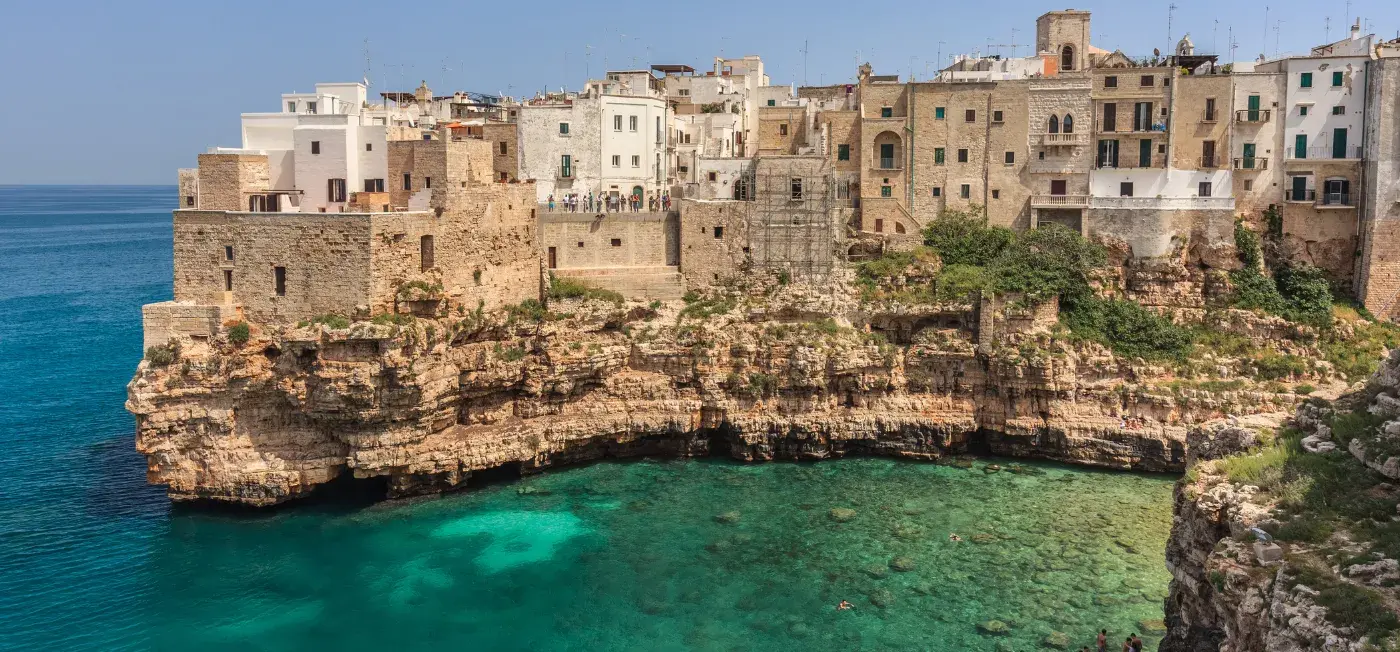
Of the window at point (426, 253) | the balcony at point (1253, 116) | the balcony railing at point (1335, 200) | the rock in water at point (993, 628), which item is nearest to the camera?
the rock in water at point (993, 628)

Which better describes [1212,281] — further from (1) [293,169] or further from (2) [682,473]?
(1) [293,169]

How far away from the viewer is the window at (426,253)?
1236 inches

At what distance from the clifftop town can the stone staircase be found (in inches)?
3.8

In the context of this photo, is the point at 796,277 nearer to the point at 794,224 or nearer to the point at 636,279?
the point at 794,224

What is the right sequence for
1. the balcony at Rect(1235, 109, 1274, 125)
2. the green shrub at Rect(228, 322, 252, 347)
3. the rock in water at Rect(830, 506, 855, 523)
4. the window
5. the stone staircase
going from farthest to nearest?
the balcony at Rect(1235, 109, 1274, 125), the stone staircase, the window, the rock in water at Rect(830, 506, 855, 523), the green shrub at Rect(228, 322, 252, 347)

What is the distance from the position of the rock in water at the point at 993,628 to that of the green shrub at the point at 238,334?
20.0 m

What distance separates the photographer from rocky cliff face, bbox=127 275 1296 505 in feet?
104

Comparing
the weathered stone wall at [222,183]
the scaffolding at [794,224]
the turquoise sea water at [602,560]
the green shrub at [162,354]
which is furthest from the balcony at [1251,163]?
the green shrub at [162,354]

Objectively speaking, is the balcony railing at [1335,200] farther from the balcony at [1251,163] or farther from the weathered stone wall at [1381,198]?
the balcony at [1251,163]

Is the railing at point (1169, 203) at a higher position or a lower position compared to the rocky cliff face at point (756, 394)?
higher

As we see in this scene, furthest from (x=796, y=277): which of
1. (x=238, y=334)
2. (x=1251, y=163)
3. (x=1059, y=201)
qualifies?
(x=238, y=334)

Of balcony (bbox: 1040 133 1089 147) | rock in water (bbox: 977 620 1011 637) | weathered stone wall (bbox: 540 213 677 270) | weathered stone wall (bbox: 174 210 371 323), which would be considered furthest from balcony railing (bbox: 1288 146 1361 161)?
weathered stone wall (bbox: 174 210 371 323)

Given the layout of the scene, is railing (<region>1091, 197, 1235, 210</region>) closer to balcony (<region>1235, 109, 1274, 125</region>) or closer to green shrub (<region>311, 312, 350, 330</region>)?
balcony (<region>1235, 109, 1274, 125</region>)

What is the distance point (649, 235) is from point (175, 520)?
1653 centimetres
